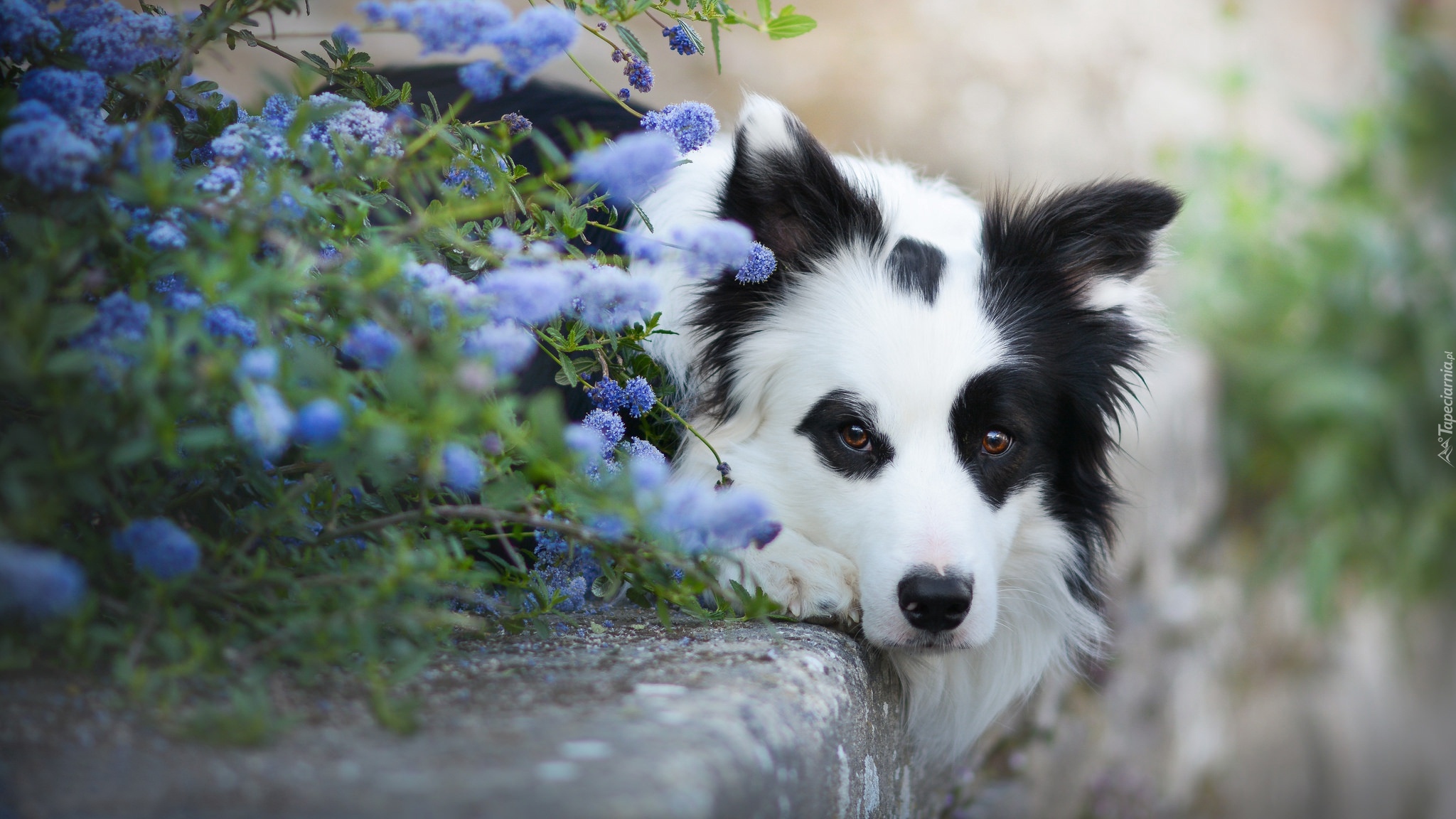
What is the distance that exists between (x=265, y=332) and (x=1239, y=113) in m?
6.18

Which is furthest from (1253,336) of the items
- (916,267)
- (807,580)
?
(807,580)

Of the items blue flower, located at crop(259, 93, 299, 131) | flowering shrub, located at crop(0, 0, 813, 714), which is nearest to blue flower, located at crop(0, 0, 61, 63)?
flowering shrub, located at crop(0, 0, 813, 714)

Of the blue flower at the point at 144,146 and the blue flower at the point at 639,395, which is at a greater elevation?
the blue flower at the point at 144,146

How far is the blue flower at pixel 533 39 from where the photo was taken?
133 centimetres

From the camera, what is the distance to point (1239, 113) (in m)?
6.01

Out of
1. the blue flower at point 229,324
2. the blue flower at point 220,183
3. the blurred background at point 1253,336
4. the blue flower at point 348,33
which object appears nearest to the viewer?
the blue flower at point 229,324

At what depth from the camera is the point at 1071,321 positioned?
2490 mm

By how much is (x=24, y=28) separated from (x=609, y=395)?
0.96 m

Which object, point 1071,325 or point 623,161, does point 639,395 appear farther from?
point 1071,325

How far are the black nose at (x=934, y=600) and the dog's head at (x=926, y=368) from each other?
0.01 metres

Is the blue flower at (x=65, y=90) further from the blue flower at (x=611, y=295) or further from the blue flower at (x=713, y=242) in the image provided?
the blue flower at (x=713, y=242)

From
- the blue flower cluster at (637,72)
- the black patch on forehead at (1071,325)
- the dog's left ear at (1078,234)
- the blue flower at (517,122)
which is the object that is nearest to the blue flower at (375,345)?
the blue flower at (517,122)

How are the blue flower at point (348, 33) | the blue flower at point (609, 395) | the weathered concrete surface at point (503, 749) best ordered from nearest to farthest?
the weathered concrete surface at point (503, 749), the blue flower at point (348, 33), the blue flower at point (609, 395)

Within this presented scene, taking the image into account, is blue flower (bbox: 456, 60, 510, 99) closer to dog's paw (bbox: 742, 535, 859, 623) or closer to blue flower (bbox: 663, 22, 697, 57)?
blue flower (bbox: 663, 22, 697, 57)
